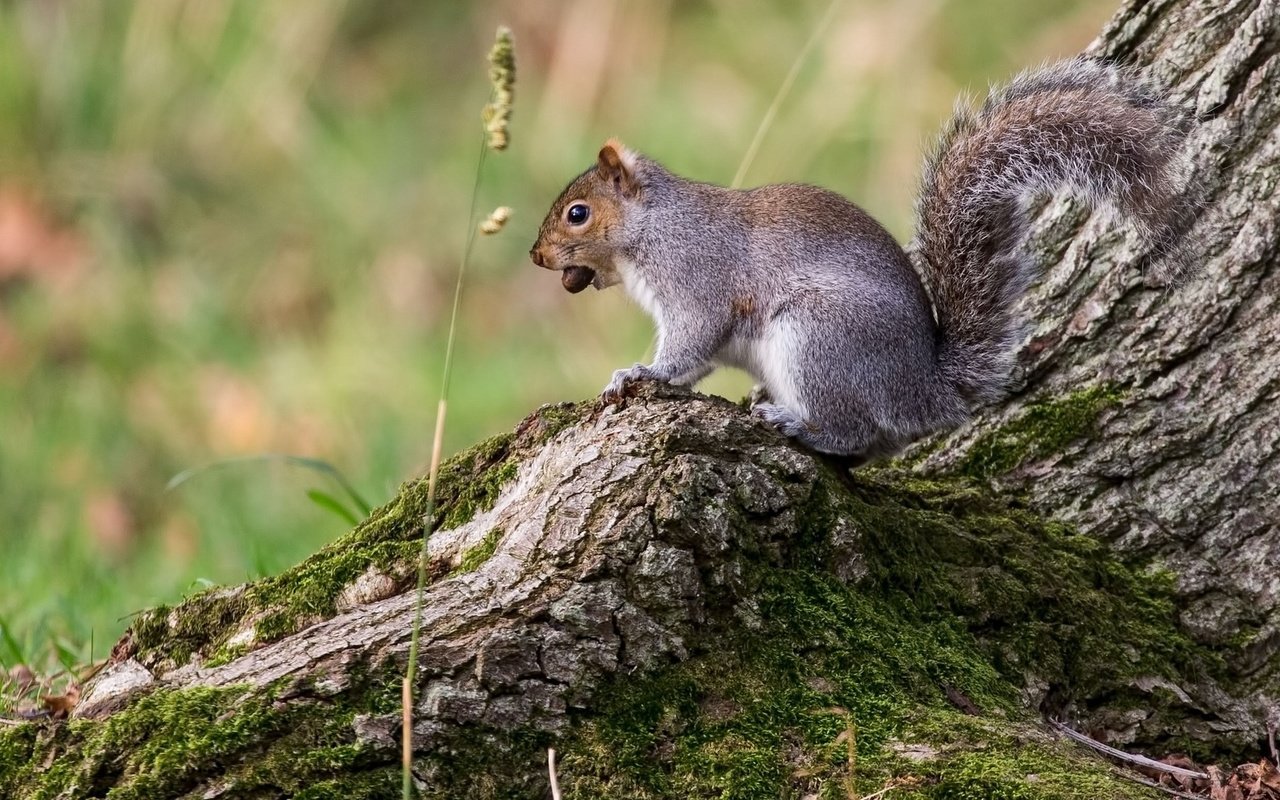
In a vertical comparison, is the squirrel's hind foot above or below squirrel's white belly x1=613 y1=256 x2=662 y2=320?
below

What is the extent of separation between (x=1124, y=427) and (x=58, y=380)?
3.96 m

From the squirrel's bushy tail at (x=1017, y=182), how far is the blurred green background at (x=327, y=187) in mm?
2286

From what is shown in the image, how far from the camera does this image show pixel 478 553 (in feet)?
6.31

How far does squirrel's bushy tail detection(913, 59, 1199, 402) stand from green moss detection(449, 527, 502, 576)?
98cm

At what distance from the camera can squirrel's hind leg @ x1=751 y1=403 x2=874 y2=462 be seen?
247 cm

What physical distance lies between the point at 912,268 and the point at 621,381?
64 centimetres

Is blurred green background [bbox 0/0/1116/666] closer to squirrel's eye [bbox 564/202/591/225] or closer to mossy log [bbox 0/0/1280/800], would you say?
squirrel's eye [bbox 564/202/591/225]

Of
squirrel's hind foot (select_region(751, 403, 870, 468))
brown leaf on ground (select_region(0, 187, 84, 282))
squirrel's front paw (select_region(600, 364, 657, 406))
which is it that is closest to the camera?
squirrel's front paw (select_region(600, 364, 657, 406))

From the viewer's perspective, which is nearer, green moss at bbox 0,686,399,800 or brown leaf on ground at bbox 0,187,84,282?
green moss at bbox 0,686,399,800

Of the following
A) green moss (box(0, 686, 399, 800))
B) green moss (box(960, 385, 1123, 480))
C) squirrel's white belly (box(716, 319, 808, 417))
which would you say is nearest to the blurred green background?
squirrel's white belly (box(716, 319, 808, 417))

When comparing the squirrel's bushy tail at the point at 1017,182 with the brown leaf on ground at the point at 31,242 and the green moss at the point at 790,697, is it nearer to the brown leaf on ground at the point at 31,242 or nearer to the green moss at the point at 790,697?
the green moss at the point at 790,697

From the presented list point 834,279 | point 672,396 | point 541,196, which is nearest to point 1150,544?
point 834,279

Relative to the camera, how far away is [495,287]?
6105mm

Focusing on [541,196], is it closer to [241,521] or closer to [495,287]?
[495,287]
